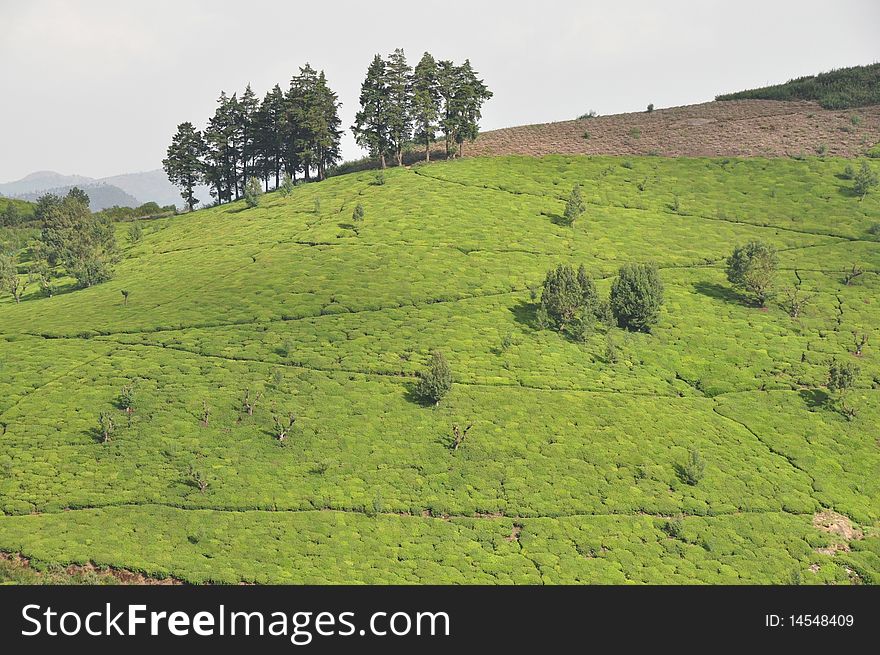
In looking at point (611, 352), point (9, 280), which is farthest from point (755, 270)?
point (9, 280)

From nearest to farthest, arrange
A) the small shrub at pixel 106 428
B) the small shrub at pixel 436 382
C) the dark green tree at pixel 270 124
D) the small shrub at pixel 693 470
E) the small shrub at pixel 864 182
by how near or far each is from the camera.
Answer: the small shrub at pixel 106 428 → the small shrub at pixel 693 470 → the small shrub at pixel 436 382 → the small shrub at pixel 864 182 → the dark green tree at pixel 270 124

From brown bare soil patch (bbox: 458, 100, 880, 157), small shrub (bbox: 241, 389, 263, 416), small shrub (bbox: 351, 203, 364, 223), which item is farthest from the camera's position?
brown bare soil patch (bbox: 458, 100, 880, 157)

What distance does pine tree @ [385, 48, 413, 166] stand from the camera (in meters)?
116

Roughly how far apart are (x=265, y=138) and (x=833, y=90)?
417 ft

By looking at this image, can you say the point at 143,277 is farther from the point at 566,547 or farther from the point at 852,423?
the point at 852,423

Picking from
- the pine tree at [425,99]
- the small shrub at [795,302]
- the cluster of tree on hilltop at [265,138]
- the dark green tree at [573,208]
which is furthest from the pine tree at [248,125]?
the small shrub at [795,302]

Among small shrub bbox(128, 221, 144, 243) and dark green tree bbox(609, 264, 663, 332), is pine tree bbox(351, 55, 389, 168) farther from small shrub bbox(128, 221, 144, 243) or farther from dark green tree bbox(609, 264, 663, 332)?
dark green tree bbox(609, 264, 663, 332)

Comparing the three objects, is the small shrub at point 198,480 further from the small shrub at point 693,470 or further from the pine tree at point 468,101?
the pine tree at point 468,101

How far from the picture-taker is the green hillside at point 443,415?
37938 millimetres

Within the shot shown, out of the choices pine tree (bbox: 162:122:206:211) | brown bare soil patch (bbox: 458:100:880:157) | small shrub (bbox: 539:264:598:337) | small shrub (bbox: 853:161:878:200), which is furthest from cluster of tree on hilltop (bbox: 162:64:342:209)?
small shrub (bbox: 853:161:878:200)

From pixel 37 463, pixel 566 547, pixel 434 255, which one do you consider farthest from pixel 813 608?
pixel 434 255

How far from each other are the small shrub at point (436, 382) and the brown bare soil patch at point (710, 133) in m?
82.0

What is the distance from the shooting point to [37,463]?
42062 millimetres

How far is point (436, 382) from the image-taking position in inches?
2014
